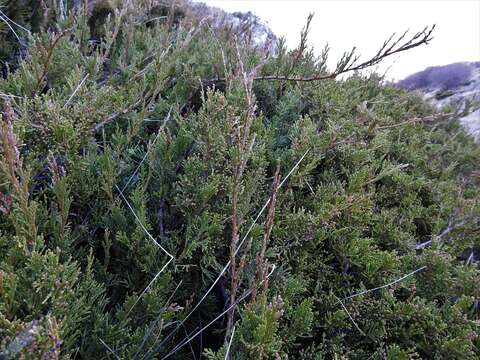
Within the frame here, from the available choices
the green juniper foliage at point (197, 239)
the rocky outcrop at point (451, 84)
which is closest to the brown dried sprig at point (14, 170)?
the green juniper foliage at point (197, 239)

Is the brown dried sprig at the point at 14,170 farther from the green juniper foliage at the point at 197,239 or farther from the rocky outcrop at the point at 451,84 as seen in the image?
the rocky outcrop at the point at 451,84

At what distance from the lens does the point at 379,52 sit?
1.70 m

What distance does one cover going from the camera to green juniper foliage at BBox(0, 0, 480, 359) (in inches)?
48.8

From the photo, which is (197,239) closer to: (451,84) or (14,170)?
(14,170)

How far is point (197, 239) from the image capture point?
1545 millimetres

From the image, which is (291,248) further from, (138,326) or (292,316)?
(138,326)

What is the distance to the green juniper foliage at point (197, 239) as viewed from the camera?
4.07 feet

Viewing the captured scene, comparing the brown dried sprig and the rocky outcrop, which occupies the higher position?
the rocky outcrop

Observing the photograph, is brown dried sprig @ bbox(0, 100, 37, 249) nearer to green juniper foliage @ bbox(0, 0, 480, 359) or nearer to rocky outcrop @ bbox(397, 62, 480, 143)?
green juniper foliage @ bbox(0, 0, 480, 359)

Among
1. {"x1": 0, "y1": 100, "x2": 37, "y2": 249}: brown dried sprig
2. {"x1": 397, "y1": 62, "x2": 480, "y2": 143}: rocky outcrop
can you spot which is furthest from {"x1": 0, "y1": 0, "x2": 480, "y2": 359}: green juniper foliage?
{"x1": 397, "y1": 62, "x2": 480, "y2": 143}: rocky outcrop

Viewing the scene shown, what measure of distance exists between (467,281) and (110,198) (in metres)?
1.90

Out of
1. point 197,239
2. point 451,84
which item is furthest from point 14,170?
point 451,84

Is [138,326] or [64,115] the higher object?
[64,115]

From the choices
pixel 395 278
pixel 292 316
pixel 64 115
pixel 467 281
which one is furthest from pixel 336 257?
pixel 64 115
